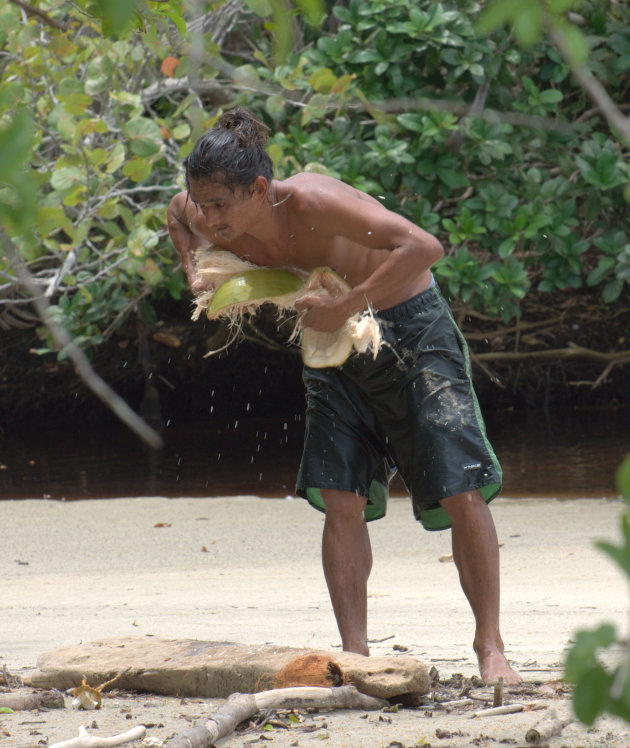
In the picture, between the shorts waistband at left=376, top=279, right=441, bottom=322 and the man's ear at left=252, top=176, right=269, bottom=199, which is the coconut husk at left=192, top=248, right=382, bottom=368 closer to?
the shorts waistband at left=376, top=279, right=441, bottom=322

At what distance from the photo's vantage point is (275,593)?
15.6ft

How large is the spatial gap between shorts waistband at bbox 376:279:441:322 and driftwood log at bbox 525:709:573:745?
1283 millimetres

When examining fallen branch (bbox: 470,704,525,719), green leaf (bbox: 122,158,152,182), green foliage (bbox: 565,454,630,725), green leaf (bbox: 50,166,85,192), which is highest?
green leaf (bbox: 122,158,152,182)

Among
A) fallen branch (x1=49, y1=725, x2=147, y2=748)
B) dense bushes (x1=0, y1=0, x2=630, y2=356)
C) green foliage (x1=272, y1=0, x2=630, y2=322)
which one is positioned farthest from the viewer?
green foliage (x1=272, y1=0, x2=630, y2=322)

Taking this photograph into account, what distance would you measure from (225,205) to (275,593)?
2186 mm

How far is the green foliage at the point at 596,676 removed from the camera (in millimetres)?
984

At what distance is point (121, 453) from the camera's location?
10.8 metres

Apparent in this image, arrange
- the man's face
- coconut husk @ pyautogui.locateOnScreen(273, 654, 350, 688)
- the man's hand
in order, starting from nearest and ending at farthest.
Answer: coconut husk @ pyautogui.locateOnScreen(273, 654, 350, 688) < the man's face < the man's hand

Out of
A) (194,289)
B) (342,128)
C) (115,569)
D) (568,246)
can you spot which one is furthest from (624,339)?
(194,289)

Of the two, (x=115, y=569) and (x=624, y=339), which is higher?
(x=624, y=339)

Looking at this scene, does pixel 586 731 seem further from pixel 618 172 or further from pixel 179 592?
pixel 618 172

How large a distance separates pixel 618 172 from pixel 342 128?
5.97 ft

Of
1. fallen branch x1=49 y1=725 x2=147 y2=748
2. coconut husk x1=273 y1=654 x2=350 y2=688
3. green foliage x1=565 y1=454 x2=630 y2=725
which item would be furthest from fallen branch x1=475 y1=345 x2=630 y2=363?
green foliage x1=565 y1=454 x2=630 y2=725

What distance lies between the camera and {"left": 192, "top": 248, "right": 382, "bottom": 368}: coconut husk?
317 centimetres
